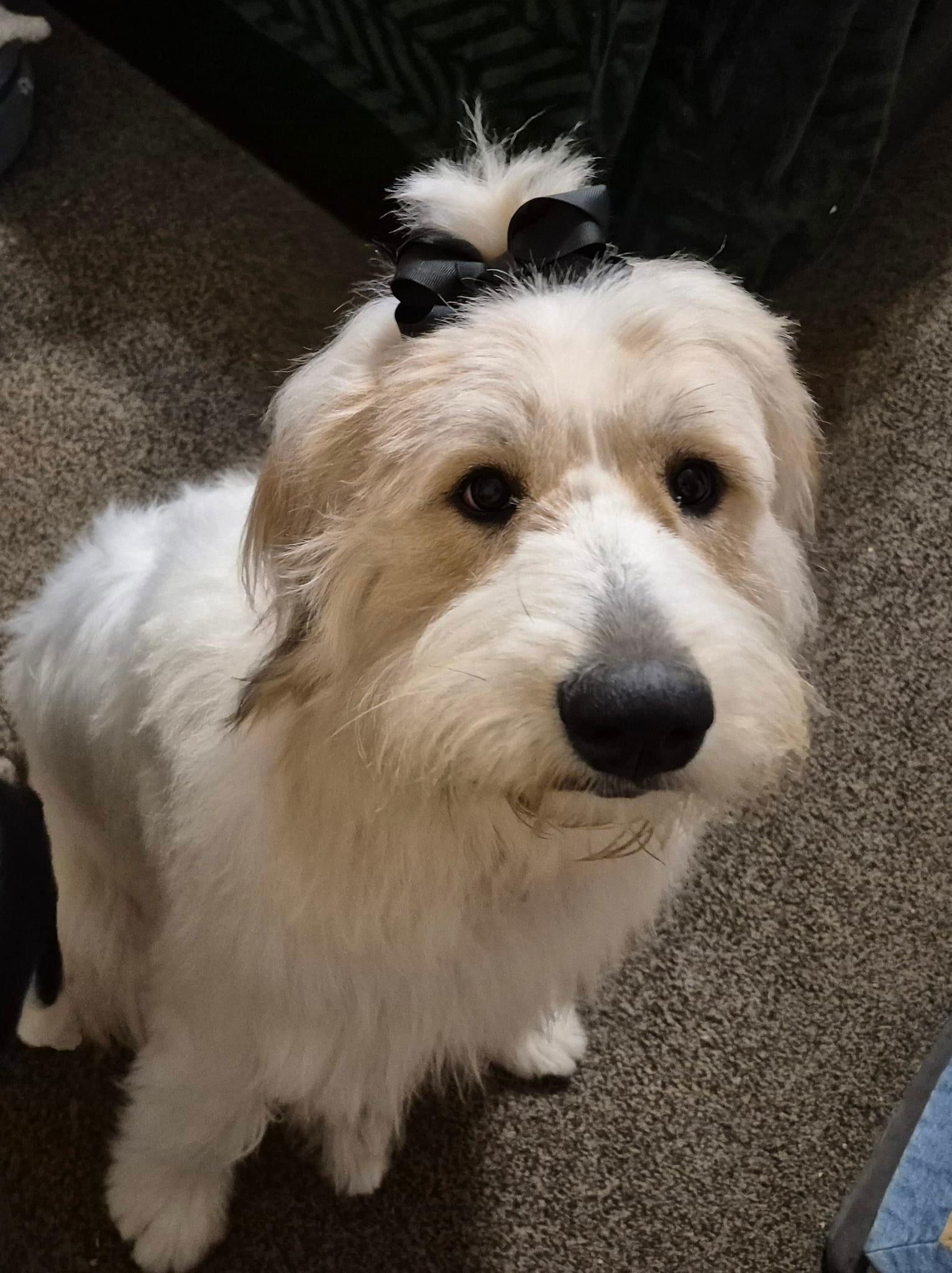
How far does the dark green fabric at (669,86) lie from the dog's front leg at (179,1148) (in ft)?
4.29

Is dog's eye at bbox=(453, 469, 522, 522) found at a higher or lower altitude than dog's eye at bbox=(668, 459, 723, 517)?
lower

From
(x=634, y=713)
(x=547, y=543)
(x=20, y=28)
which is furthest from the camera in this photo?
(x=20, y=28)

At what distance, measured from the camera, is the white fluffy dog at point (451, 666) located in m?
0.71

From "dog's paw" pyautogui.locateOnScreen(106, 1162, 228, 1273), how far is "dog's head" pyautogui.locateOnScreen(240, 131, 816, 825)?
0.77m

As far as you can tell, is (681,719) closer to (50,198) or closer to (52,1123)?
(52,1123)

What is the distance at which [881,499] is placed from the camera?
190 cm

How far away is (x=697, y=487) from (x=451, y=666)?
0.88 ft

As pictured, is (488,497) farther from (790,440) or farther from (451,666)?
(790,440)

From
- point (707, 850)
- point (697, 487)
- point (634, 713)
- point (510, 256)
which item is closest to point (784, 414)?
point (697, 487)

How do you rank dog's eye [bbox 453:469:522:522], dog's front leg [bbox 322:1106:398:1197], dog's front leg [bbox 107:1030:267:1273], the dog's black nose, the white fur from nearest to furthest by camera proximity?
the dog's black nose
dog's eye [bbox 453:469:522:522]
dog's front leg [bbox 107:1030:267:1273]
dog's front leg [bbox 322:1106:398:1197]
the white fur

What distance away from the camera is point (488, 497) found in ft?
2.64

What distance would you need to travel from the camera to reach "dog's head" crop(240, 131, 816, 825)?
2.25 ft

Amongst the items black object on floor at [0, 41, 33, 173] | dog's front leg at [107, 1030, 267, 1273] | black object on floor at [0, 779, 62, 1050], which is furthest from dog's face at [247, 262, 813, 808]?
black object on floor at [0, 41, 33, 173]

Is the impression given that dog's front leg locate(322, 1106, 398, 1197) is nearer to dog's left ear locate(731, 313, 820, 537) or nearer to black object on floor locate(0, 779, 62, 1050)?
black object on floor locate(0, 779, 62, 1050)
